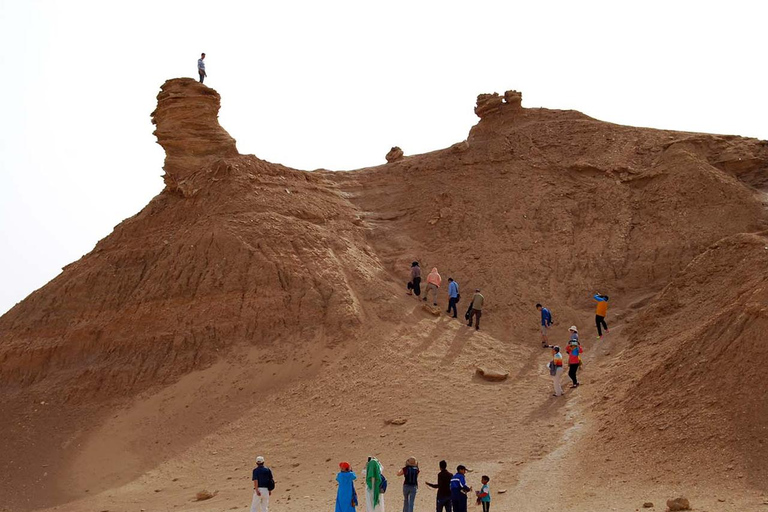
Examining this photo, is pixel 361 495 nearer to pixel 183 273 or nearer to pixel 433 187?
pixel 183 273

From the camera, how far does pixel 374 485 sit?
11.8m

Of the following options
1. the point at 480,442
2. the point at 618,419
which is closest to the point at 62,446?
the point at 480,442

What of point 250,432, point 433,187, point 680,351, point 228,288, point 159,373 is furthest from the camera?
point 433,187

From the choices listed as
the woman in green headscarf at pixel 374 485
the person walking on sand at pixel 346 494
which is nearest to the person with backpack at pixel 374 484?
the woman in green headscarf at pixel 374 485

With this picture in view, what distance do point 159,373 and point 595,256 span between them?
42.8ft

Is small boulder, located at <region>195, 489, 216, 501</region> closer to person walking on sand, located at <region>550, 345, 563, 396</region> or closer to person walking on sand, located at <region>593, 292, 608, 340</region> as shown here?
person walking on sand, located at <region>550, 345, 563, 396</region>

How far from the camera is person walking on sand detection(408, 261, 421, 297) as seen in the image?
22953 millimetres

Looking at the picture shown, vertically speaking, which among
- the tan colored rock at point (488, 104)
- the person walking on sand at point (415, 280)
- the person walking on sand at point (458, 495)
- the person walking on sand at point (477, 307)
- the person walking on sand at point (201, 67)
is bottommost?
the person walking on sand at point (458, 495)

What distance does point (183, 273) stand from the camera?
22.7 meters

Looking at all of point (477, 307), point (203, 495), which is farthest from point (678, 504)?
point (477, 307)

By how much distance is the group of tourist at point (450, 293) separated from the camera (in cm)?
2147

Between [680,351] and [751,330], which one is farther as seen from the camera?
[680,351]

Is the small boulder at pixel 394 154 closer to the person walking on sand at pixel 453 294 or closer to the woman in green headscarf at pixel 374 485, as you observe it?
the person walking on sand at pixel 453 294

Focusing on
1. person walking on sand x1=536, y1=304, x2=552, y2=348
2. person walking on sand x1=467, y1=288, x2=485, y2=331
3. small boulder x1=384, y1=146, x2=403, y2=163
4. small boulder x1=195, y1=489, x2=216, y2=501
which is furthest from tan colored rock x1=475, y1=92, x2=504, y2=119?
small boulder x1=195, y1=489, x2=216, y2=501
